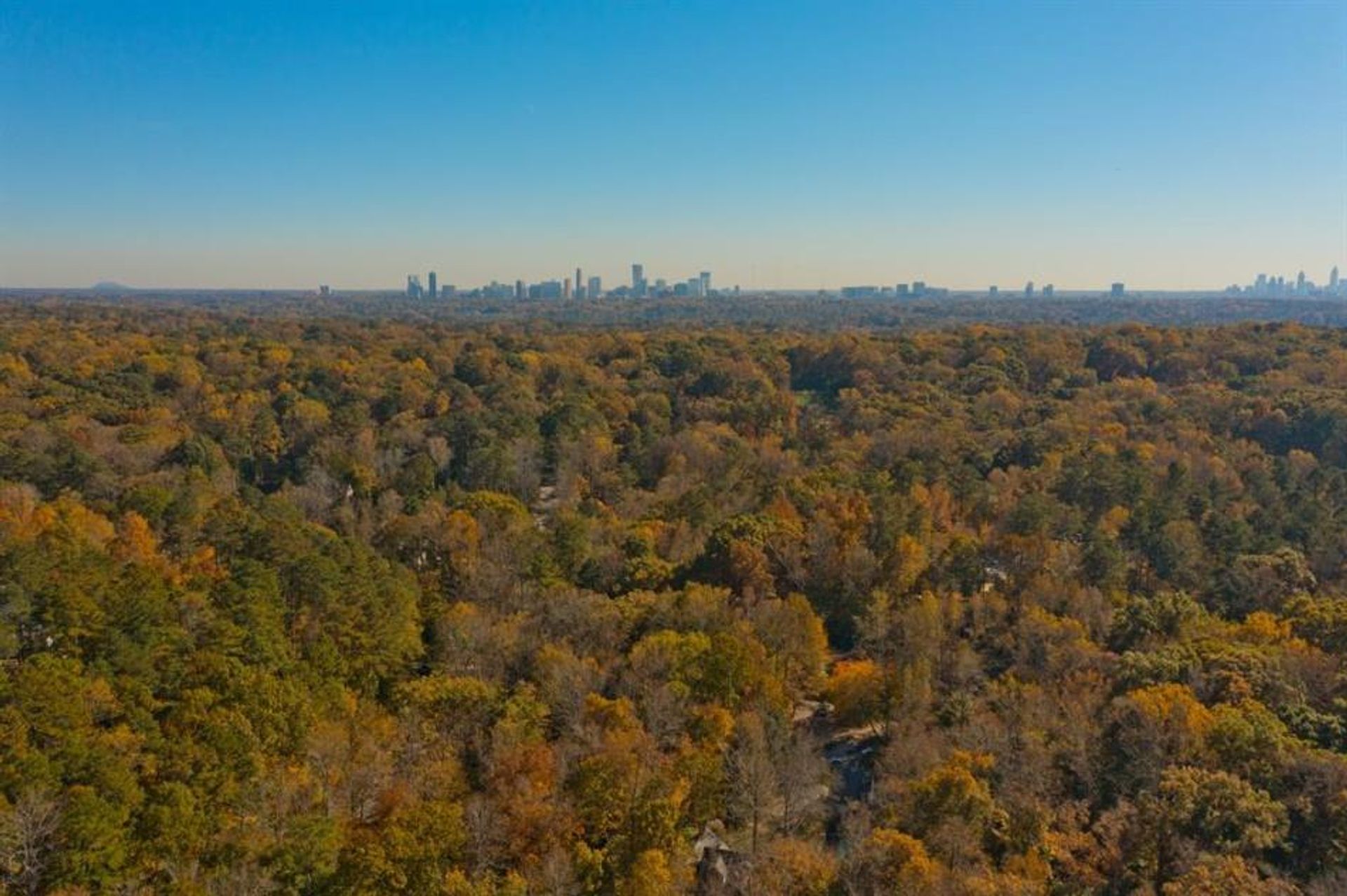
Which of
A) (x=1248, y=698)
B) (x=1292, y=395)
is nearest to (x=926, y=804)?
(x=1248, y=698)


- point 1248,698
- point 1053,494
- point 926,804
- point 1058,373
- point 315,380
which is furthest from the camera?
point 1058,373

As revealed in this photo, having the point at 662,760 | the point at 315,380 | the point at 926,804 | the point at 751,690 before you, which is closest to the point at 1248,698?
the point at 926,804

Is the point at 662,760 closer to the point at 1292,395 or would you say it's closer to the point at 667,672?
the point at 667,672

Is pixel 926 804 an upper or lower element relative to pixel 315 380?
lower

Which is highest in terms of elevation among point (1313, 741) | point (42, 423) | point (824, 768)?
point (42, 423)

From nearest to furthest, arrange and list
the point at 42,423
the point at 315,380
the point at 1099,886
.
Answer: the point at 1099,886, the point at 42,423, the point at 315,380

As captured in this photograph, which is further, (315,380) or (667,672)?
(315,380)
